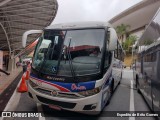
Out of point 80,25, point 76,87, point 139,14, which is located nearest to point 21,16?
point 80,25

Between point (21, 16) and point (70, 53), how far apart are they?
86.1ft

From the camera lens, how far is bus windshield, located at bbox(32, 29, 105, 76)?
577 cm

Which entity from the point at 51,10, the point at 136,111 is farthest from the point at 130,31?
the point at 136,111

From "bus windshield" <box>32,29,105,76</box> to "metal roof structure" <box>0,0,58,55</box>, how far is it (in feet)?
56.5

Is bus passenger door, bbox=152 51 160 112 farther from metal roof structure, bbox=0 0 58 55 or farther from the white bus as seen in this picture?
metal roof structure, bbox=0 0 58 55

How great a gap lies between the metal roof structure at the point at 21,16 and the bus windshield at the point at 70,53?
56.5 feet

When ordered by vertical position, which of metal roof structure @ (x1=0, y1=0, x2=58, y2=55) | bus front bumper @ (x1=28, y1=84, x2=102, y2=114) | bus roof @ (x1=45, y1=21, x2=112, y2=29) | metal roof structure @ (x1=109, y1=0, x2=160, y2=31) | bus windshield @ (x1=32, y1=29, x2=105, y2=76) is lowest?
bus front bumper @ (x1=28, y1=84, x2=102, y2=114)

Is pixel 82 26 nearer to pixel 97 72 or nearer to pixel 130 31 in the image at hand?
pixel 97 72

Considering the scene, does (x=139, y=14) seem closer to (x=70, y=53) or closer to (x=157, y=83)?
(x=70, y=53)

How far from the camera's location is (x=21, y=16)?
3042 cm

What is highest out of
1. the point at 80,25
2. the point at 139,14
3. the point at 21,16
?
the point at 139,14

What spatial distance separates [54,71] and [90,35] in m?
1.45

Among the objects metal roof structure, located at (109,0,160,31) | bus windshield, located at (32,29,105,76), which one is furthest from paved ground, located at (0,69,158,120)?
metal roof structure, located at (109,0,160,31)

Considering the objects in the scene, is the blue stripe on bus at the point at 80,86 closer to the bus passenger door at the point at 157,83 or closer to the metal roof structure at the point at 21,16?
the bus passenger door at the point at 157,83
